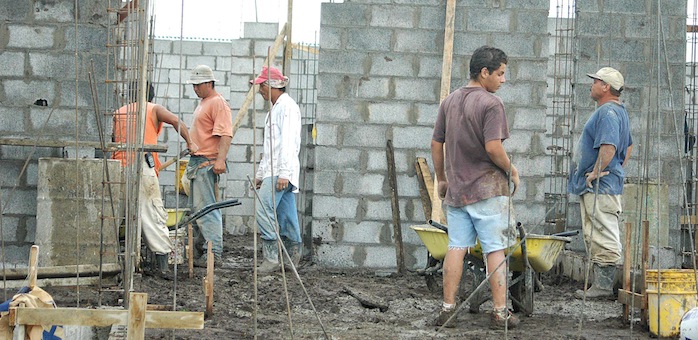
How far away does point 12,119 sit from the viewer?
7891 millimetres

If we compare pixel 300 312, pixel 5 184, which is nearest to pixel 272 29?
pixel 5 184

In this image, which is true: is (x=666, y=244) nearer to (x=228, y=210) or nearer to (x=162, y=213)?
(x=162, y=213)

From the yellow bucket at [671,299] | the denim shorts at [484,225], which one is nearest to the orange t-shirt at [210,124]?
the denim shorts at [484,225]

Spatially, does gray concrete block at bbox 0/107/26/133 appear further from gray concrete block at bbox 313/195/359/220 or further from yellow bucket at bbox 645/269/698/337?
yellow bucket at bbox 645/269/698/337

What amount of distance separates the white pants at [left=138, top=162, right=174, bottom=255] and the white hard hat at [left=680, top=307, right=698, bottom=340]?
13.5 feet

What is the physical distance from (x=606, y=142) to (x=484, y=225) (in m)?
1.63

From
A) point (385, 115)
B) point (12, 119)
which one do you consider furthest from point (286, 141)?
point (12, 119)

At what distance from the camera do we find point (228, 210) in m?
13.3

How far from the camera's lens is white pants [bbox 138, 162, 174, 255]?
784 cm

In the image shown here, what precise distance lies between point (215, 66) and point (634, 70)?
6984mm

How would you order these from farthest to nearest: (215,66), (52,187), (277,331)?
(215,66), (52,187), (277,331)

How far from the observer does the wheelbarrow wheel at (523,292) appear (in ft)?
21.3

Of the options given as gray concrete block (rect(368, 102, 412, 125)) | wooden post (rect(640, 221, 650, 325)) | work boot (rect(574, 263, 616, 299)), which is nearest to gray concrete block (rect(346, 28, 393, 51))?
gray concrete block (rect(368, 102, 412, 125))

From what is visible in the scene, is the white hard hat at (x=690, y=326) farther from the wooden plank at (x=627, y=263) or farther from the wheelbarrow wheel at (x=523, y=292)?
the wheelbarrow wheel at (x=523, y=292)
